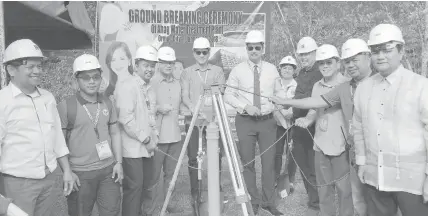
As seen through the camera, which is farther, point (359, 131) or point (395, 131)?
point (359, 131)

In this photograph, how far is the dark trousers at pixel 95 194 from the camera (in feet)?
13.1

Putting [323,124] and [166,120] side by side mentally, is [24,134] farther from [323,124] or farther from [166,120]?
[323,124]

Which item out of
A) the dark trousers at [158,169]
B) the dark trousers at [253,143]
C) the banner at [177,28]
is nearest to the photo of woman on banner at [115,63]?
the banner at [177,28]

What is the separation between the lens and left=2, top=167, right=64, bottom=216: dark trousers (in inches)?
134

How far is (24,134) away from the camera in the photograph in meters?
3.42

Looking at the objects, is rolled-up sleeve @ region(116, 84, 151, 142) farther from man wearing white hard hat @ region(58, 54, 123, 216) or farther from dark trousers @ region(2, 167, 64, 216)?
dark trousers @ region(2, 167, 64, 216)

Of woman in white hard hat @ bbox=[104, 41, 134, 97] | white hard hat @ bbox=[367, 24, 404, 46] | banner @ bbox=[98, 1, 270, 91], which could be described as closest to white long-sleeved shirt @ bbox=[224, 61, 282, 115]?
white hard hat @ bbox=[367, 24, 404, 46]

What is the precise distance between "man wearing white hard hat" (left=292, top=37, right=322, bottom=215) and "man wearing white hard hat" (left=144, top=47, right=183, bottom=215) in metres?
1.60

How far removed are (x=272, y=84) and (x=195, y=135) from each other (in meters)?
1.28

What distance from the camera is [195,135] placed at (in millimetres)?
6070

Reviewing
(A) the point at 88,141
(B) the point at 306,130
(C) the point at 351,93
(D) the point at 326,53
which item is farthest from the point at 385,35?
(A) the point at 88,141

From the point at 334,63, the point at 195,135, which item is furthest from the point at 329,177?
the point at 195,135

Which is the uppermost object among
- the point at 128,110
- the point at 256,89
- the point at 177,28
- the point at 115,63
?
the point at 177,28

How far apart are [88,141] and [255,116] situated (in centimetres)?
234
